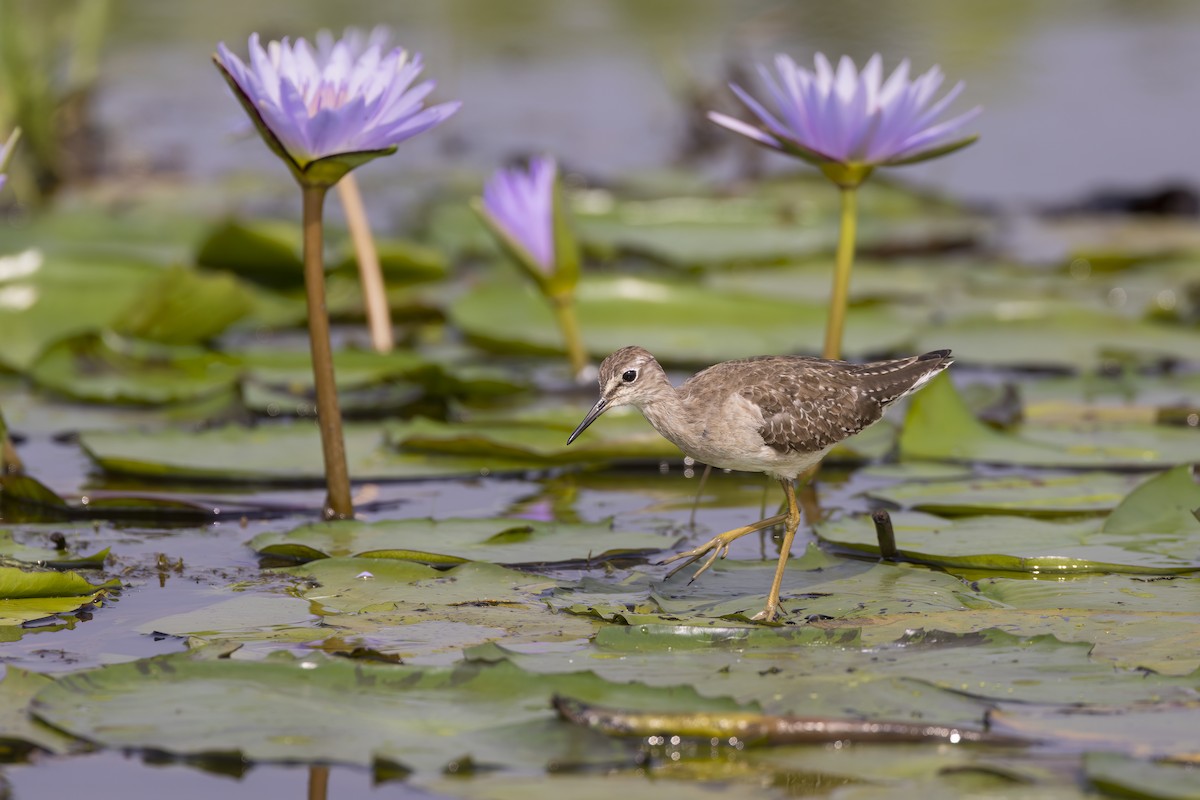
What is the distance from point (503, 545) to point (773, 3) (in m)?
16.3

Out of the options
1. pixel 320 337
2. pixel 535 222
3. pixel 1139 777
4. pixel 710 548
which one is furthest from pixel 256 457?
pixel 1139 777

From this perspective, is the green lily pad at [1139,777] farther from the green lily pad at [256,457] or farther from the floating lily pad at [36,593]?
the green lily pad at [256,457]

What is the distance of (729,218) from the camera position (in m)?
10.6

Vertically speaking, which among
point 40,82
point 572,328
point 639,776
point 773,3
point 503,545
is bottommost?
point 639,776

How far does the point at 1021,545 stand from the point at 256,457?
2.93m

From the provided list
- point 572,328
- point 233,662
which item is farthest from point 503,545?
point 572,328

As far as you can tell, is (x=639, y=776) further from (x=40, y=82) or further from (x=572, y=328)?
(x=40, y=82)

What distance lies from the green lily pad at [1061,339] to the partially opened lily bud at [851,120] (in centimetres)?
269

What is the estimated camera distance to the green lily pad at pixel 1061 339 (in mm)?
7637

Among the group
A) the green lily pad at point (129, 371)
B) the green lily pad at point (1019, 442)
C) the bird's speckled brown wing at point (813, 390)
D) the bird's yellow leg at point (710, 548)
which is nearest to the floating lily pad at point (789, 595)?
the bird's yellow leg at point (710, 548)

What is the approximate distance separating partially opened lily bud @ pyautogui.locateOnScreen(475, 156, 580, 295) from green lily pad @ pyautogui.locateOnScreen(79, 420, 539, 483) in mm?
1008

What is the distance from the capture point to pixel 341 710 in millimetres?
3549

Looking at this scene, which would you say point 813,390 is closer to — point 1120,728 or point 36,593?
point 1120,728

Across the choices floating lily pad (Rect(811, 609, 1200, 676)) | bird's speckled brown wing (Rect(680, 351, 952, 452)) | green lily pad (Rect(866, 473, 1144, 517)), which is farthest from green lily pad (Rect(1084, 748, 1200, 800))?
green lily pad (Rect(866, 473, 1144, 517))
